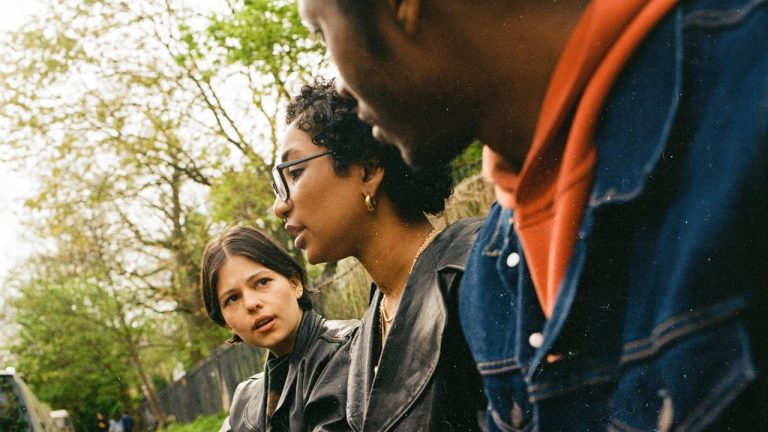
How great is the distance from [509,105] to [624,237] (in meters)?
0.30

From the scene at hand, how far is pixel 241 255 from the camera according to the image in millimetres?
3070

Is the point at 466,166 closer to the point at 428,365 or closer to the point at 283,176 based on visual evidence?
the point at 283,176

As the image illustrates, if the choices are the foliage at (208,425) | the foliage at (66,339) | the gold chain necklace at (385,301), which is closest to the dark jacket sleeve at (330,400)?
the gold chain necklace at (385,301)

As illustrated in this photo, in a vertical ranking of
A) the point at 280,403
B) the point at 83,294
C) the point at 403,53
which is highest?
the point at 83,294

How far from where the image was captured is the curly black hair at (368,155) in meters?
2.29

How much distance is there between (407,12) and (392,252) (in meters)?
1.23

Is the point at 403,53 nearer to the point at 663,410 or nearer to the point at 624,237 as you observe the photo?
the point at 624,237

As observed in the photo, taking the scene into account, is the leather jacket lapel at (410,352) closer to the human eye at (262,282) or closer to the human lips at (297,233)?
the human lips at (297,233)

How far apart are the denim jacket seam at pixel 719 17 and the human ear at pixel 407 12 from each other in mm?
412

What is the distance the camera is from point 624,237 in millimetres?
911

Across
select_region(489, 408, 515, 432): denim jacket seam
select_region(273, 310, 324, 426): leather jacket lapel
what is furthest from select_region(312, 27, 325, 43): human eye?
select_region(273, 310, 324, 426): leather jacket lapel

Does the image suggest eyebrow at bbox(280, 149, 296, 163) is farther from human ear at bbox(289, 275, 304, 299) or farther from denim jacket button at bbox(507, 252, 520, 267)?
denim jacket button at bbox(507, 252, 520, 267)

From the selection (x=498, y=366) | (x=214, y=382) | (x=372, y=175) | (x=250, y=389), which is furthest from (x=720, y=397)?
(x=214, y=382)

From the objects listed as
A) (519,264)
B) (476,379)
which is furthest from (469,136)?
(476,379)
